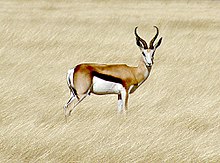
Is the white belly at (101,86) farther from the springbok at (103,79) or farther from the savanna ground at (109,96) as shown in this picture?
the savanna ground at (109,96)

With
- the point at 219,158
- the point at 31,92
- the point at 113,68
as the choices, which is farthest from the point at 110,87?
the point at 31,92

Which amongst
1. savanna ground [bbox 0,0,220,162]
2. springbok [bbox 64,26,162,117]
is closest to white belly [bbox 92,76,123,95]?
springbok [bbox 64,26,162,117]

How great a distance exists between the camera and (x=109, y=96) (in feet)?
63.2

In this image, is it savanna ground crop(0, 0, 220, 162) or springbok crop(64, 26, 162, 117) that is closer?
savanna ground crop(0, 0, 220, 162)

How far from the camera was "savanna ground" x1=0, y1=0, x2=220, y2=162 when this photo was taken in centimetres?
1570

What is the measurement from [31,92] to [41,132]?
13.0 feet

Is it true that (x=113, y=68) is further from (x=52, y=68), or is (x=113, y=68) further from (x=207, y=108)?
(x=52, y=68)

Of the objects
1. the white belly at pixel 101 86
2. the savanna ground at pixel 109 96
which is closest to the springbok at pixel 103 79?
the white belly at pixel 101 86

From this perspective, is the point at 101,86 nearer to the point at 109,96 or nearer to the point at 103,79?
the point at 103,79

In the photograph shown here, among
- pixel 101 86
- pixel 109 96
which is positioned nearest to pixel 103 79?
pixel 101 86

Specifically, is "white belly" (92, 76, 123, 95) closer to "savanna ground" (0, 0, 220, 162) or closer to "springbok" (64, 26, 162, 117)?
"springbok" (64, 26, 162, 117)

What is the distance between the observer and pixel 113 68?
16578 mm

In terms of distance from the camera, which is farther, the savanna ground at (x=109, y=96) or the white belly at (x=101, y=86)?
Answer: the white belly at (x=101, y=86)

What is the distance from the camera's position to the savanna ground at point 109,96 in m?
15.7
